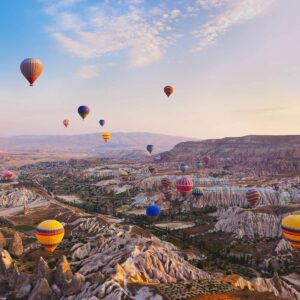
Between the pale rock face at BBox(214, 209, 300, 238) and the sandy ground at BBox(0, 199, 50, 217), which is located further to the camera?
the sandy ground at BBox(0, 199, 50, 217)

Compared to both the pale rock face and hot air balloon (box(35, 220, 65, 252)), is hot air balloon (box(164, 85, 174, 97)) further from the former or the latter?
hot air balloon (box(35, 220, 65, 252))

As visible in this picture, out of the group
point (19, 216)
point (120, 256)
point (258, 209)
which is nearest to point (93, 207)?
point (19, 216)

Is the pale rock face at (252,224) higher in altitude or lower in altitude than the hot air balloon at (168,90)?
lower

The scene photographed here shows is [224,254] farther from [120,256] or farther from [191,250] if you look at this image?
[120,256]

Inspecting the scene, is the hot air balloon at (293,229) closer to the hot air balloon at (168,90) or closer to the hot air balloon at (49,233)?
the hot air balloon at (49,233)

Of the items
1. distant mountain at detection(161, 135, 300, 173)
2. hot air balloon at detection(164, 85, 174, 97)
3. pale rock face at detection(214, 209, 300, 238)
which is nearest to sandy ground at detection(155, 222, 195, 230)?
pale rock face at detection(214, 209, 300, 238)

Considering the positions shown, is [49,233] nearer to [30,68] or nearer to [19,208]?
[30,68]

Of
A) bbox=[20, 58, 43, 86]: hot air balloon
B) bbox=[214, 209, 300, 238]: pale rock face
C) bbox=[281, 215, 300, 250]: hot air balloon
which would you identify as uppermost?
bbox=[20, 58, 43, 86]: hot air balloon

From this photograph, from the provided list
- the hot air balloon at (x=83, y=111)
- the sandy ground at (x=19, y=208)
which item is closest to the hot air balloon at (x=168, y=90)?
the hot air balloon at (x=83, y=111)
